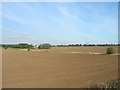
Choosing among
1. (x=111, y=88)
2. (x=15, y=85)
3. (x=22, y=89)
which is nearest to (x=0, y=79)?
(x=15, y=85)

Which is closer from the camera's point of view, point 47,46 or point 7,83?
point 7,83

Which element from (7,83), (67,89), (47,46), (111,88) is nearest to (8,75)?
(7,83)

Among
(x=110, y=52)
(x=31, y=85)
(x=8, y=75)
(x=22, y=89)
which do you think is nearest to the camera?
(x=22, y=89)

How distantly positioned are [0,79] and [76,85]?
14.9ft

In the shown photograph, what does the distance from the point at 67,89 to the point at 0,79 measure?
4.32 m

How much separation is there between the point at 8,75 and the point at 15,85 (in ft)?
8.76

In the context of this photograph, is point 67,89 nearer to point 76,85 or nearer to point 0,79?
point 76,85

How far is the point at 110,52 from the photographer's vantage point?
35.8m

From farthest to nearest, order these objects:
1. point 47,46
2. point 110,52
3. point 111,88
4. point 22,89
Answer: point 47,46 < point 110,52 < point 22,89 < point 111,88

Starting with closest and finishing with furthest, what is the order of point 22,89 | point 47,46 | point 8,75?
point 22,89 → point 8,75 → point 47,46

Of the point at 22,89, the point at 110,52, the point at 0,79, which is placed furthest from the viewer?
the point at 110,52

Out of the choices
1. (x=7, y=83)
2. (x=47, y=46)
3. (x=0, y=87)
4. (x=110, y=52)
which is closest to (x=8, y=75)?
(x=7, y=83)

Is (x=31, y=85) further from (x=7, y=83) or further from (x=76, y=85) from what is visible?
(x=76, y=85)

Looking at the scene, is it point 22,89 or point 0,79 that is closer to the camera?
point 22,89
